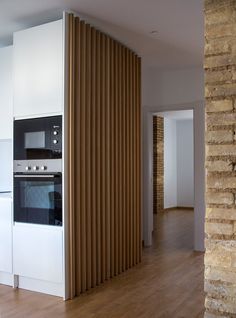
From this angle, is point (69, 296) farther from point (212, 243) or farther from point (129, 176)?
point (212, 243)

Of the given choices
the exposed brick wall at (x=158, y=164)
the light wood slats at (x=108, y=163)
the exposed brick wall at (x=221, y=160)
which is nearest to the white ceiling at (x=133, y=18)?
the light wood slats at (x=108, y=163)

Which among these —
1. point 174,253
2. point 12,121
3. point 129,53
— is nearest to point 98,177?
point 12,121

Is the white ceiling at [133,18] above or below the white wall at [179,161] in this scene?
above

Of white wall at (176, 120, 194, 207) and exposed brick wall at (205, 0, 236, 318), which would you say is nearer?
exposed brick wall at (205, 0, 236, 318)

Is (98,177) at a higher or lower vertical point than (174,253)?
higher

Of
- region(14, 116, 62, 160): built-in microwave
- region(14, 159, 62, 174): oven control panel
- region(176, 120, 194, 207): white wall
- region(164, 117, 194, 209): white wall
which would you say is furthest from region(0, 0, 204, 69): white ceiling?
region(176, 120, 194, 207): white wall

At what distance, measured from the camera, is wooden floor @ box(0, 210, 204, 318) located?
9.39 feet

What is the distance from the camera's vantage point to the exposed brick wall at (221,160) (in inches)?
66.1

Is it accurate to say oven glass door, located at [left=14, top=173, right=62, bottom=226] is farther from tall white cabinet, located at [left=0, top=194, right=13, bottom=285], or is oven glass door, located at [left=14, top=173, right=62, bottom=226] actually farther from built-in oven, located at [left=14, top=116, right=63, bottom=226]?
tall white cabinet, located at [left=0, top=194, right=13, bottom=285]

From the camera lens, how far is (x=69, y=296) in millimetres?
3176

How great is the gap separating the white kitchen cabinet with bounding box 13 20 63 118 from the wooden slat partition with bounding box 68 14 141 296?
12cm

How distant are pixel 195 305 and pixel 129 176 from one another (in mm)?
1672

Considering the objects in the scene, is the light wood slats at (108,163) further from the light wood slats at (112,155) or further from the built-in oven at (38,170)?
the built-in oven at (38,170)

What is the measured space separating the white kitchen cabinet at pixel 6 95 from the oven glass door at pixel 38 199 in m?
0.57
